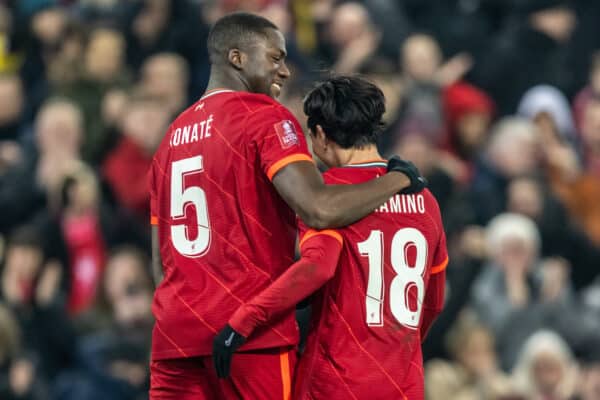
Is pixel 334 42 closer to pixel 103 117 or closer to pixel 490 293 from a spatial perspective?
pixel 103 117

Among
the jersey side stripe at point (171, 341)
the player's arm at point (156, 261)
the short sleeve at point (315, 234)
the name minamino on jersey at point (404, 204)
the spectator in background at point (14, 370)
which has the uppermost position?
the name minamino on jersey at point (404, 204)

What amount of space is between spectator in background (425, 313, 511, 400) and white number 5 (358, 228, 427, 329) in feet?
14.2

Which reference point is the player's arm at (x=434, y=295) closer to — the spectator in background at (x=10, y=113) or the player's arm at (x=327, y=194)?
the player's arm at (x=327, y=194)

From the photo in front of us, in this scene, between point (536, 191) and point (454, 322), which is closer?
point (454, 322)

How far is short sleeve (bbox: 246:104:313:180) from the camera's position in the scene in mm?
5648

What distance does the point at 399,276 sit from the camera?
5.76 metres

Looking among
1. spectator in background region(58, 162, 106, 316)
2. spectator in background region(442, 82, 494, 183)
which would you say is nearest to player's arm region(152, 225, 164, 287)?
spectator in background region(58, 162, 106, 316)

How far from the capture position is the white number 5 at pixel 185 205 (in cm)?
583

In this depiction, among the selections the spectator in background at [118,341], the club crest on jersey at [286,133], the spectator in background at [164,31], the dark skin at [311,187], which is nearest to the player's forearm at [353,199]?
the dark skin at [311,187]

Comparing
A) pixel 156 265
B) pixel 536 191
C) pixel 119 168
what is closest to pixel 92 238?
pixel 119 168

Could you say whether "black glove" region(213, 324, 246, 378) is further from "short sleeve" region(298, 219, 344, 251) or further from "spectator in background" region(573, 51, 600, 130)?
"spectator in background" region(573, 51, 600, 130)

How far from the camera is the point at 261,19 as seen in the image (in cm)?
600

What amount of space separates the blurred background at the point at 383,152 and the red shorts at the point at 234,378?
3.59m

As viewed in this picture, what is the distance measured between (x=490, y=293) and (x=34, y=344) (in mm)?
3076
